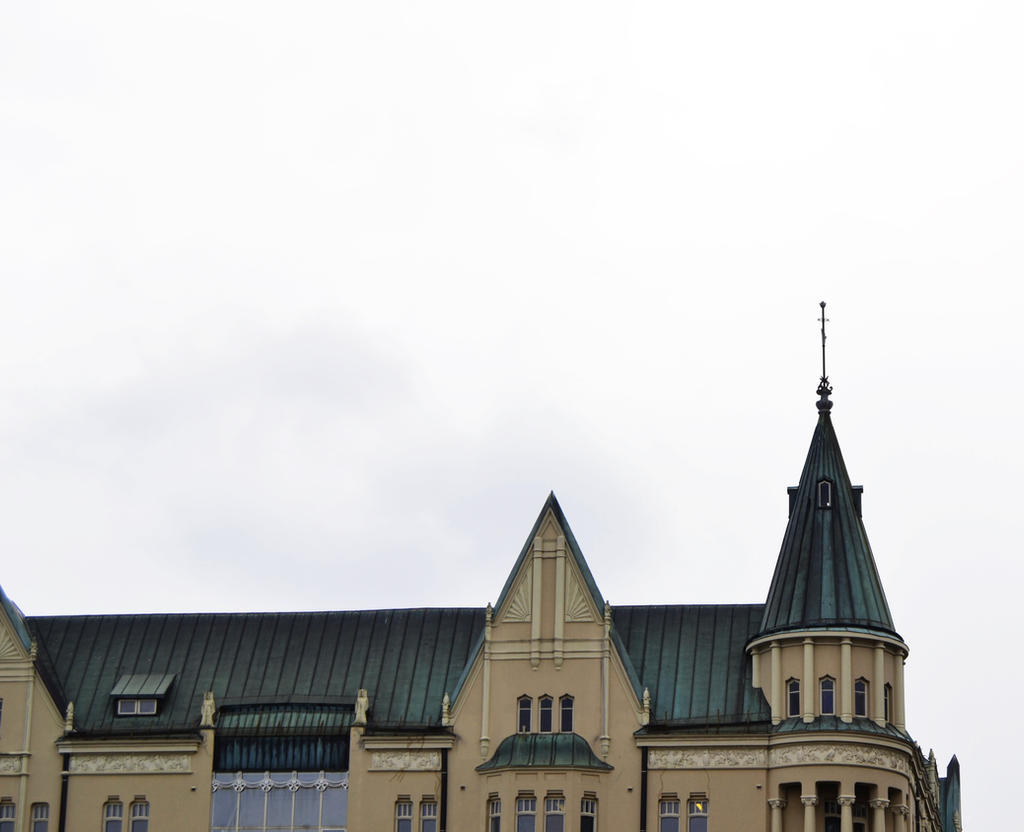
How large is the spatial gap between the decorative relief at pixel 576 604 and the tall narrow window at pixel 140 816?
19.3 meters

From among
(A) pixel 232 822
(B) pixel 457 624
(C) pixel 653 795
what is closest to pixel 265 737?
(A) pixel 232 822

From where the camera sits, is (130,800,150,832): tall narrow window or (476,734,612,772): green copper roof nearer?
(476,734,612,772): green copper roof

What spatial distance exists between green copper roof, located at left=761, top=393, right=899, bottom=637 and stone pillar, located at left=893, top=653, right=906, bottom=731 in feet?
5.07

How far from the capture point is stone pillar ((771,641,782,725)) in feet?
271

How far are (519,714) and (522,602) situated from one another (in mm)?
4739

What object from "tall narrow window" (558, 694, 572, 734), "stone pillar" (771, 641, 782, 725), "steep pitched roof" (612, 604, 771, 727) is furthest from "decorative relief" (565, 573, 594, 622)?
"stone pillar" (771, 641, 782, 725)

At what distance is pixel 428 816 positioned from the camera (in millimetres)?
84688

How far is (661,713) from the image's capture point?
3334 inches

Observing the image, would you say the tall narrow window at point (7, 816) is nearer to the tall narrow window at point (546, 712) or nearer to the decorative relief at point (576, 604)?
the tall narrow window at point (546, 712)

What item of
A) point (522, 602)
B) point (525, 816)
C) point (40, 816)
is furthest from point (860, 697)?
point (40, 816)

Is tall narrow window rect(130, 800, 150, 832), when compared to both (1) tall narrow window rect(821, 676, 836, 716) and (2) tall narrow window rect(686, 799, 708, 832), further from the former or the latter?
(1) tall narrow window rect(821, 676, 836, 716)

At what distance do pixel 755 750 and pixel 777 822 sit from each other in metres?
3.00

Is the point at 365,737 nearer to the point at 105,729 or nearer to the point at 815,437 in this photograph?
the point at 105,729

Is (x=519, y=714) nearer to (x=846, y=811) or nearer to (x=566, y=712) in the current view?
(x=566, y=712)
